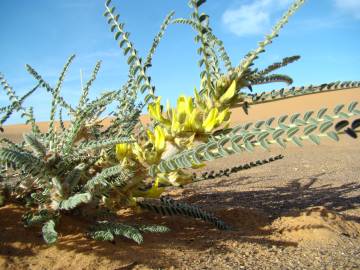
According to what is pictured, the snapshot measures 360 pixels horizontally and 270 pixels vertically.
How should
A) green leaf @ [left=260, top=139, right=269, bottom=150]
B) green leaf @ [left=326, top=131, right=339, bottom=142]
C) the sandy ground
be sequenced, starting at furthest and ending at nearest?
the sandy ground → green leaf @ [left=260, top=139, right=269, bottom=150] → green leaf @ [left=326, top=131, right=339, bottom=142]

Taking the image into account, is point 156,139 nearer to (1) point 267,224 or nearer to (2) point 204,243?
(2) point 204,243

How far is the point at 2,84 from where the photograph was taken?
1520mm

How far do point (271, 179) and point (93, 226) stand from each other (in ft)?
7.64

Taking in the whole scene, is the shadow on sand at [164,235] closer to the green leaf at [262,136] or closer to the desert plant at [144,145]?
the desert plant at [144,145]

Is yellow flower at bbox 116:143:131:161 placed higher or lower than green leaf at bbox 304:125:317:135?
higher

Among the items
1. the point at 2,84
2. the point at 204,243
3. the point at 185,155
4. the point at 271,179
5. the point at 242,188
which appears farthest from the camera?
the point at 271,179

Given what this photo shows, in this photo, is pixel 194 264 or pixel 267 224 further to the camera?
pixel 267 224

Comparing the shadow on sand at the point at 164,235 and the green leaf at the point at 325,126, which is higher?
the green leaf at the point at 325,126

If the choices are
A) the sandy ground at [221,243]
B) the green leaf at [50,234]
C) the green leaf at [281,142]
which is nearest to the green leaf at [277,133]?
the green leaf at [281,142]

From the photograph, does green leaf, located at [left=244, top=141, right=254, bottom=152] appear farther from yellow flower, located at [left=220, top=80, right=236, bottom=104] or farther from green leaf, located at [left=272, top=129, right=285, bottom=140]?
yellow flower, located at [left=220, top=80, right=236, bottom=104]

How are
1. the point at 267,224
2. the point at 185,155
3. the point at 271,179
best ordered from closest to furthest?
the point at 185,155
the point at 267,224
the point at 271,179

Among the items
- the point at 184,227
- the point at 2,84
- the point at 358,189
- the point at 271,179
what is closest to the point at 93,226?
the point at 184,227

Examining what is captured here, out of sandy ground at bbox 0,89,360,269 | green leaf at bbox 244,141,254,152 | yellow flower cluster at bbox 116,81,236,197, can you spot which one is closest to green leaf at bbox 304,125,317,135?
green leaf at bbox 244,141,254,152

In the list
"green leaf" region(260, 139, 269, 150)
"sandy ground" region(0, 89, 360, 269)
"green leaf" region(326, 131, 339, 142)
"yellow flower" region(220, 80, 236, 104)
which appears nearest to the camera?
"green leaf" region(326, 131, 339, 142)
